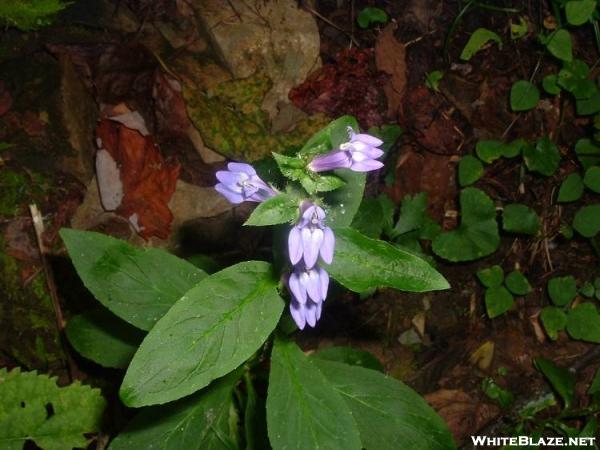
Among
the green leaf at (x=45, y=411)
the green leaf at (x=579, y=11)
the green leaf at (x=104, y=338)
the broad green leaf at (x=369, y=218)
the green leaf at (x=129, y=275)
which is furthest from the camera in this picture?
the green leaf at (x=579, y=11)

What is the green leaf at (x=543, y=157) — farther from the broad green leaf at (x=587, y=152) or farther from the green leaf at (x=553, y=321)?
the green leaf at (x=553, y=321)

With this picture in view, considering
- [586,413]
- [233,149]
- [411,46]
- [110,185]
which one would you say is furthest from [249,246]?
[586,413]

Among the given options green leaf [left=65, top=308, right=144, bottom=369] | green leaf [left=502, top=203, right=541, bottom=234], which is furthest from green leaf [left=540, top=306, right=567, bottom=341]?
green leaf [left=65, top=308, right=144, bottom=369]

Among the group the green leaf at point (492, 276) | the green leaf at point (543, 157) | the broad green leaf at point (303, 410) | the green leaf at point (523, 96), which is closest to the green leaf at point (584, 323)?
the green leaf at point (492, 276)

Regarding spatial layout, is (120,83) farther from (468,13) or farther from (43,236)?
(468,13)

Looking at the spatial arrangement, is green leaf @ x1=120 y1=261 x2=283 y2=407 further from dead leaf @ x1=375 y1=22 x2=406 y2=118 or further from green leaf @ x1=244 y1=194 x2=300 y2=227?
dead leaf @ x1=375 y1=22 x2=406 y2=118

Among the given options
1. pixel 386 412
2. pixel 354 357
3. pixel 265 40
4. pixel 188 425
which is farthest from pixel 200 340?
pixel 265 40
